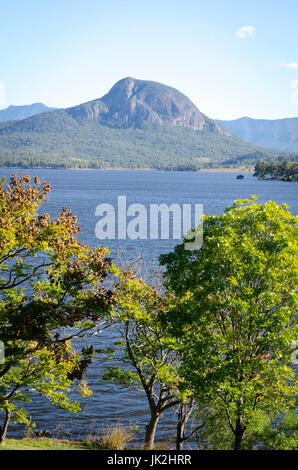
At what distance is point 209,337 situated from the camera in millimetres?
20391

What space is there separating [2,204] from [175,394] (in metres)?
10.9

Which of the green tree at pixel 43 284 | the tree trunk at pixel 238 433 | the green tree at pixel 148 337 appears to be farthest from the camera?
the green tree at pixel 148 337

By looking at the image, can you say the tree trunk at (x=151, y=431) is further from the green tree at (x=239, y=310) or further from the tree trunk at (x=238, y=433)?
the tree trunk at (x=238, y=433)

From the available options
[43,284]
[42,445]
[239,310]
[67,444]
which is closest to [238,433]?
[239,310]

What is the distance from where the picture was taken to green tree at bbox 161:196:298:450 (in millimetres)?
19484

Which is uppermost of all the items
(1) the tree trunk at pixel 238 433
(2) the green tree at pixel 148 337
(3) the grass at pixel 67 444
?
(2) the green tree at pixel 148 337

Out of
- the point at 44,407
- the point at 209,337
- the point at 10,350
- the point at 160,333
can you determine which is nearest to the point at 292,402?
the point at 209,337

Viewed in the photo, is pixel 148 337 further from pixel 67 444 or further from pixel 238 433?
pixel 67 444

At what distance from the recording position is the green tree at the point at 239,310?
19484mm

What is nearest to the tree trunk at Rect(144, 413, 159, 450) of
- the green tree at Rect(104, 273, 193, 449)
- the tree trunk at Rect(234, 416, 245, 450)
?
the green tree at Rect(104, 273, 193, 449)

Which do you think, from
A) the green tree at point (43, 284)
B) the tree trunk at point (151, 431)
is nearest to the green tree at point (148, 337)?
the tree trunk at point (151, 431)

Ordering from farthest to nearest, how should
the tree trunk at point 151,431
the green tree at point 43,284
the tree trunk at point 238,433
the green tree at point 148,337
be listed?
the tree trunk at point 151,431 < the green tree at point 148,337 < the tree trunk at point 238,433 < the green tree at point 43,284

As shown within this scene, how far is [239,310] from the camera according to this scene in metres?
19.5
